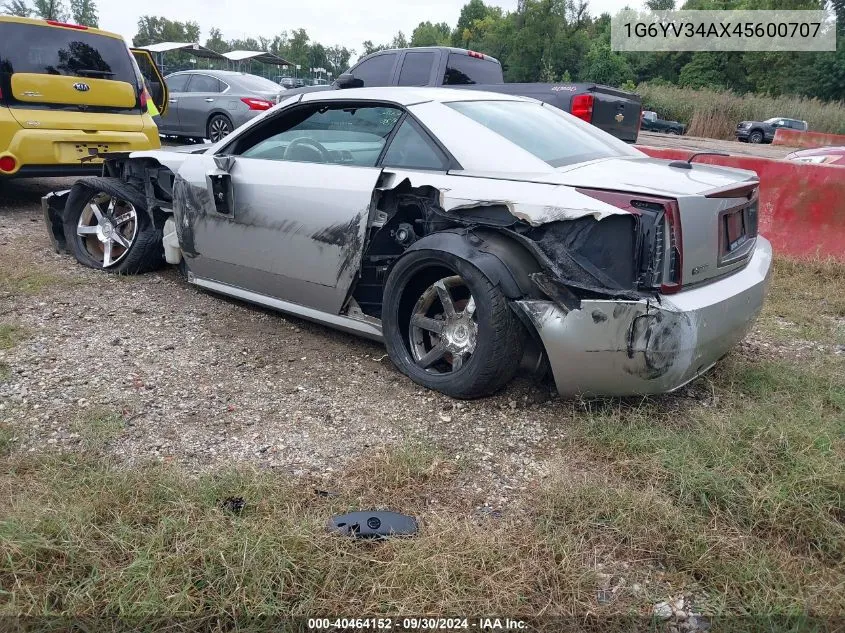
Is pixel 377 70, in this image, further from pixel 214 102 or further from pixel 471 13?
pixel 471 13

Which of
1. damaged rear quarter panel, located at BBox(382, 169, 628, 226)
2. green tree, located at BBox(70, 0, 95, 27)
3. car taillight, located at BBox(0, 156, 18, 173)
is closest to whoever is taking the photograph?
damaged rear quarter panel, located at BBox(382, 169, 628, 226)

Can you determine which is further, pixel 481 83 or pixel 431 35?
pixel 431 35

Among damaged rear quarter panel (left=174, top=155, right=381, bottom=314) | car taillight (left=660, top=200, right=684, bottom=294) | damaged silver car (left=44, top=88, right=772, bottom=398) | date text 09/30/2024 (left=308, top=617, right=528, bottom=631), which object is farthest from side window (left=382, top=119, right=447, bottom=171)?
date text 09/30/2024 (left=308, top=617, right=528, bottom=631)

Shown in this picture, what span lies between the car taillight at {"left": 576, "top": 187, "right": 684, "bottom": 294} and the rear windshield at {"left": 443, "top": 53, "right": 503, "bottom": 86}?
6690 millimetres

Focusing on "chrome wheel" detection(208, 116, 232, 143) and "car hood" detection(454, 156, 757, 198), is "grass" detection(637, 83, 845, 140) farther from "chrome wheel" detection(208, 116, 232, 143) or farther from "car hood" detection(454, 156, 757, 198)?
"car hood" detection(454, 156, 757, 198)

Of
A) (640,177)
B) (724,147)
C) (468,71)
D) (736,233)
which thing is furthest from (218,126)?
(724,147)

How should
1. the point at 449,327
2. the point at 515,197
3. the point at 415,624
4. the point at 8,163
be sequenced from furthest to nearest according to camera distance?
1. the point at 8,163
2. the point at 449,327
3. the point at 515,197
4. the point at 415,624

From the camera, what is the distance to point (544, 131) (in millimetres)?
3607

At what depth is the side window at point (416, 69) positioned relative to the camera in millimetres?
8915

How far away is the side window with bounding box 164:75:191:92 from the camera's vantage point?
41.3ft

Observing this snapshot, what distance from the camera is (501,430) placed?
309 cm

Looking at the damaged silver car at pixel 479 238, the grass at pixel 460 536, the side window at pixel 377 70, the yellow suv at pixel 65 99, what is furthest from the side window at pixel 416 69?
the grass at pixel 460 536

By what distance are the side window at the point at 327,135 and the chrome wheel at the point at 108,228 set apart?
1.45 meters

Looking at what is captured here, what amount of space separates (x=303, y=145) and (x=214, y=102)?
8.91 metres
